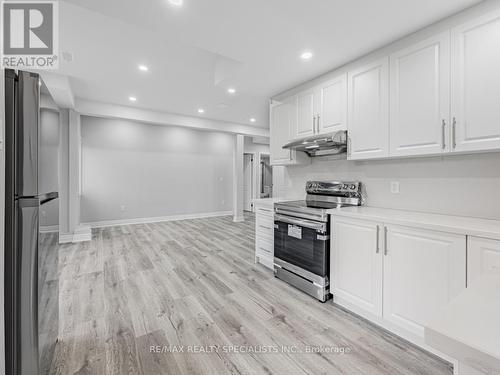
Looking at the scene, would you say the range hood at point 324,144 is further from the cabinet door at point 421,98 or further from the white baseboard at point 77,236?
the white baseboard at point 77,236

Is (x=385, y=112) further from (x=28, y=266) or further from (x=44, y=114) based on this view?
(x=28, y=266)

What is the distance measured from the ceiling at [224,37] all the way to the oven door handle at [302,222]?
1.74m

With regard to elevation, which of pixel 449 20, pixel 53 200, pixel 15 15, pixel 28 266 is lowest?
A: pixel 28 266

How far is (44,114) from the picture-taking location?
1282mm

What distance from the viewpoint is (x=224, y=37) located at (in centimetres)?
212

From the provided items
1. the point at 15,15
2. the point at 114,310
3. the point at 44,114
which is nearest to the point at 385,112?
the point at 44,114

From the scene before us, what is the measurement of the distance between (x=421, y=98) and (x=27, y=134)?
8.84 feet

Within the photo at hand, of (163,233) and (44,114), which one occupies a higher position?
(44,114)

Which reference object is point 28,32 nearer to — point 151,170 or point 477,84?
point 151,170

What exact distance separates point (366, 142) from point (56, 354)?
3097 millimetres

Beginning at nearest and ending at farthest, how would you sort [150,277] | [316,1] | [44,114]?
[44,114] < [316,1] < [150,277]

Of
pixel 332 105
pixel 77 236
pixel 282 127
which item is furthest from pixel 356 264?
pixel 77 236

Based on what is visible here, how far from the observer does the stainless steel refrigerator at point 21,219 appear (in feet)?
3.55

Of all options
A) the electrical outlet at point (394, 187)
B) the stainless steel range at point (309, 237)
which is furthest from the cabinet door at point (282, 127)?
the electrical outlet at point (394, 187)
